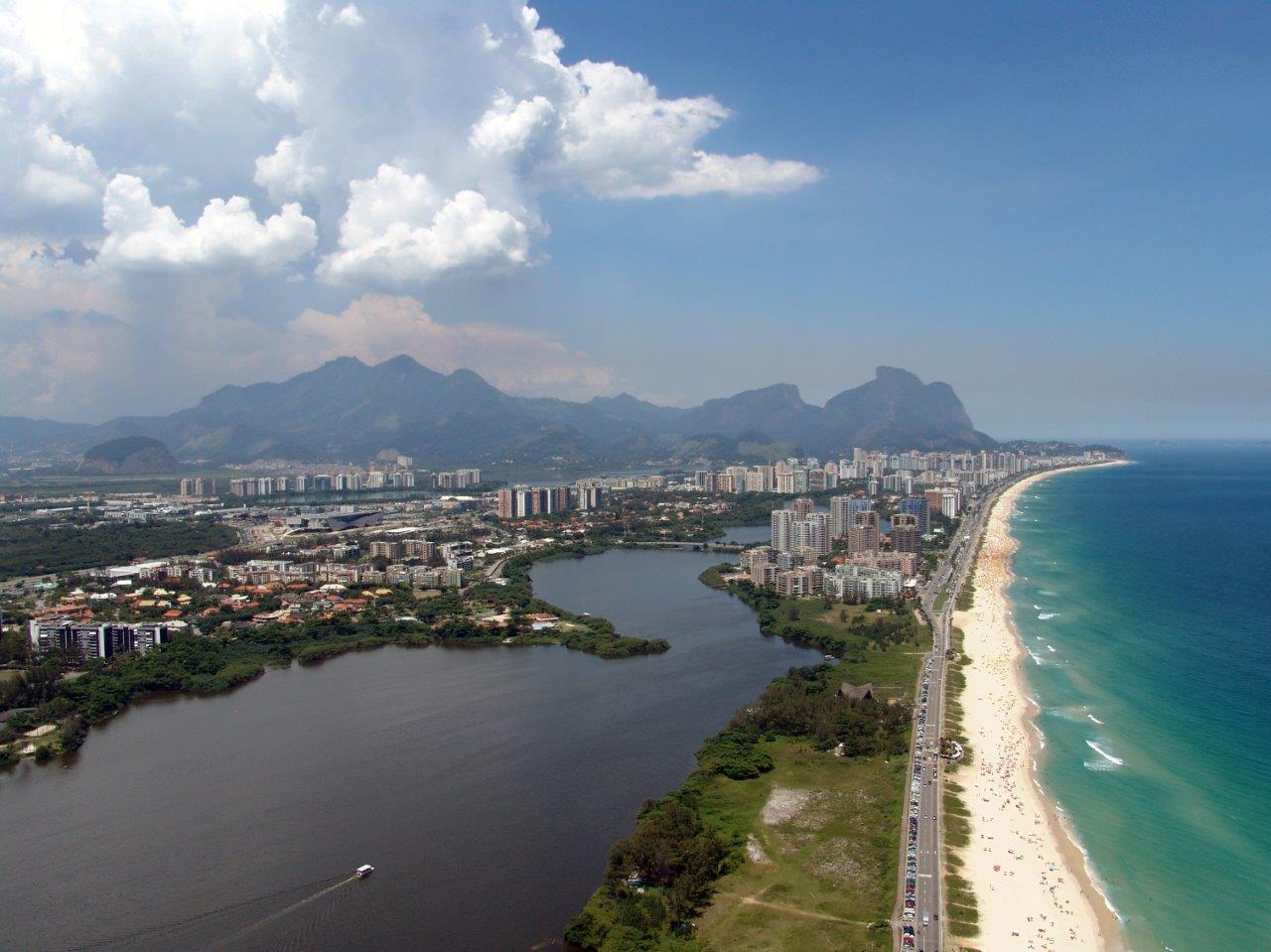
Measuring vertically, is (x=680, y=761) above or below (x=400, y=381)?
below

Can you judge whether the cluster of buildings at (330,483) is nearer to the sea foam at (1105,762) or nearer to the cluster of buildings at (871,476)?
the cluster of buildings at (871,476)

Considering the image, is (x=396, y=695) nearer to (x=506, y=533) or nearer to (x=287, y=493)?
(x=506, y=533)

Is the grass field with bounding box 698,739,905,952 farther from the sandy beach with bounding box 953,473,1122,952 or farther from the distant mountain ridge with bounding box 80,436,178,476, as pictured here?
the distant mountain ridge with bounding box 80,436,178,476

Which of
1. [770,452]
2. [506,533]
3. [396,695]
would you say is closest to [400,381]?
[770,452]

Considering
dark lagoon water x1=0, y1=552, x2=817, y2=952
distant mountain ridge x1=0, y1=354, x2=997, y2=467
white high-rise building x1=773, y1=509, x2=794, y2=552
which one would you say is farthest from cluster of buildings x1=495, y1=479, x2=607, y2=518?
distant mountain ridge x1=0, y1=354, x2=997, y2=467

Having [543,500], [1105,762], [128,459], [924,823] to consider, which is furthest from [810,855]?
[128,459]

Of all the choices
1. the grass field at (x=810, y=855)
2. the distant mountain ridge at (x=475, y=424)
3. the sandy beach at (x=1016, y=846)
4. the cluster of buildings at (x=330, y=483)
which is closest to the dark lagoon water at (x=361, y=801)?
the grass field at (x=810, y=855)
